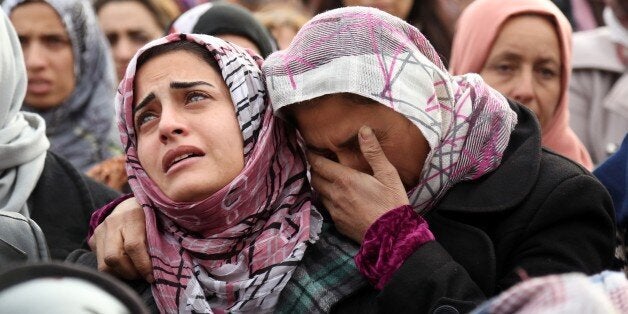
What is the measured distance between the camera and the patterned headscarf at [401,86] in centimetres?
309

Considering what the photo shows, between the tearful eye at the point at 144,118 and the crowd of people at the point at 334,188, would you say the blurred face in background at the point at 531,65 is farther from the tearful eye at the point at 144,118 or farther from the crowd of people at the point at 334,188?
the tearful eye at the point at 144,118

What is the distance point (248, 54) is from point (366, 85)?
1.56ft

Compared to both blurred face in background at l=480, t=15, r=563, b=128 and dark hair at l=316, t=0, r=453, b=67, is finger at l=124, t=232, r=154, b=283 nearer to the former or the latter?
blurred face in background at l=480, t=15, r=563, b=128

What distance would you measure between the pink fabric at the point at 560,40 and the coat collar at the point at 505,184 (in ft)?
4.37

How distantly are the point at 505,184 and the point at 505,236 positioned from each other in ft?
0.48

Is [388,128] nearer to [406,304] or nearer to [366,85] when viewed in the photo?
[366,85]

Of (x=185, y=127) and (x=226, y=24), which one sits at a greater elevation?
(x=185, y=127)

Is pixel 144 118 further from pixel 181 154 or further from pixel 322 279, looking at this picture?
pixel 322 279

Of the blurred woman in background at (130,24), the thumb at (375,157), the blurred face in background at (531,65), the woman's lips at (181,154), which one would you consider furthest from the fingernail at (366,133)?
the blurred woman in background at (130,24)

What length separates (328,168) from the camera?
319cm

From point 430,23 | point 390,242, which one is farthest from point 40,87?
point 390,242

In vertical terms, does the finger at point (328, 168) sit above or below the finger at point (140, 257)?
above

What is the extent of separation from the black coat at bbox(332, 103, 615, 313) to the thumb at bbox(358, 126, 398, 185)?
0.17 m

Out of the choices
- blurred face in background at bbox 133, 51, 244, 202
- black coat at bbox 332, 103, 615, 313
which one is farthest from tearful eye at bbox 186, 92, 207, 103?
black coat at bbox 332, 103, 615, 313
